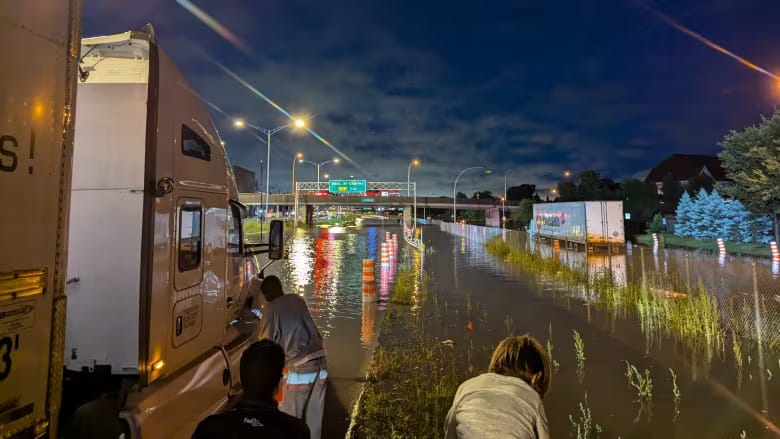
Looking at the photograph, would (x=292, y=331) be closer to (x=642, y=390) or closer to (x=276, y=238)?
(x=276, y=238)

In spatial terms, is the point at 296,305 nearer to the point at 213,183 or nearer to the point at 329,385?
the point at 213,183

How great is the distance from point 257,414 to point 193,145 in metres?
2.66

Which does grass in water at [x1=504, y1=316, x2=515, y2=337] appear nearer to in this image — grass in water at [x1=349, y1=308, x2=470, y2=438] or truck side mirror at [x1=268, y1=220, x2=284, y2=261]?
grass in water at [x1=349, y1=308, x2=470, y2=438]

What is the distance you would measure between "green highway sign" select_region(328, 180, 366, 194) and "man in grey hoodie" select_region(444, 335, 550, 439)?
67.4m

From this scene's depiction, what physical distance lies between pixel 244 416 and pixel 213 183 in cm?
282

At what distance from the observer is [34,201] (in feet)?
6.40

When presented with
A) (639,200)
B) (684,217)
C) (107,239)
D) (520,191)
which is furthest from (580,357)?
(520,191)

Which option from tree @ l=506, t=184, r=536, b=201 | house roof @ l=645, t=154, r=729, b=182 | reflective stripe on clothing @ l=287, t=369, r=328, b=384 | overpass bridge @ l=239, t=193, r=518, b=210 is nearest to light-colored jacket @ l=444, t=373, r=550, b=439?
reflective stripe on clothing @ l=287, t=369, r=328, b=384

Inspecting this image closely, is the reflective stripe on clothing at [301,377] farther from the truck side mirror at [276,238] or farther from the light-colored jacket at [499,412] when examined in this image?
the light-colored jacket at [499,412]

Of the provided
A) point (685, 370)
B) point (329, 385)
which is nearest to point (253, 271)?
point (329, 385)

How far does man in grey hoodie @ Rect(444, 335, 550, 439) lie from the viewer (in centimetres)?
193

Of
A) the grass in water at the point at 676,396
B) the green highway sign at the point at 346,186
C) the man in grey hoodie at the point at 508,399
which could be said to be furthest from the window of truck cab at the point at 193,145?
the green highway sign at the point at 346,186

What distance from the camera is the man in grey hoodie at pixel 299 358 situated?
3.53 metres

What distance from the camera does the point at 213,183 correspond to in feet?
13.4
